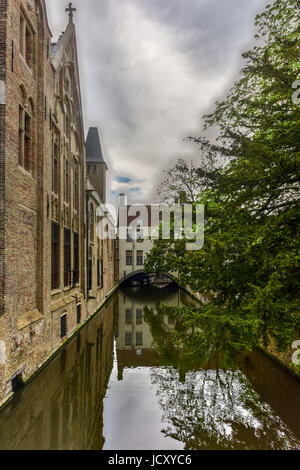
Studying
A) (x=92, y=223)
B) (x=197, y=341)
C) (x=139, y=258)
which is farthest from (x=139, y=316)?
(x=139, y=258)

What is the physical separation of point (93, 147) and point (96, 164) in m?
2.13

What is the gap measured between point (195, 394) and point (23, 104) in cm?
908

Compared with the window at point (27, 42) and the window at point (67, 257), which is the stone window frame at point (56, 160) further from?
the window at point (27, 42)

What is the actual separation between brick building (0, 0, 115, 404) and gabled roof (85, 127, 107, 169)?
14.9 metres

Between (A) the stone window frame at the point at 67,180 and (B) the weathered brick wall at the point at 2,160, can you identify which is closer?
(B) the weathered brick wall at the point at 2,160

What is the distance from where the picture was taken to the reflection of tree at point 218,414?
5465 mm

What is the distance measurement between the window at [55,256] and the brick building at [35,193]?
0.04 metres

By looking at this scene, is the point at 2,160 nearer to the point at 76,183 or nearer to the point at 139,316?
the point at 76,183

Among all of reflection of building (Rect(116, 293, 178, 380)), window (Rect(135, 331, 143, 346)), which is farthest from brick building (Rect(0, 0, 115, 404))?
window (Rect(135, 331, 143, 346))

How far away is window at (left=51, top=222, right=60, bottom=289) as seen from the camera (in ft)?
36.6

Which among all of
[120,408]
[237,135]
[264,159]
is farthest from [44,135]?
[120,408]

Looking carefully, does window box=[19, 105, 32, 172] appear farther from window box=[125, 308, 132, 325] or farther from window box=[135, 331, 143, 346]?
window box=[125, 308, 132, 325]

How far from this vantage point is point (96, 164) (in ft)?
99.7

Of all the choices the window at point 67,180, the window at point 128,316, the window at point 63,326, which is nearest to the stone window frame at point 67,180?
the window at point 67,180
